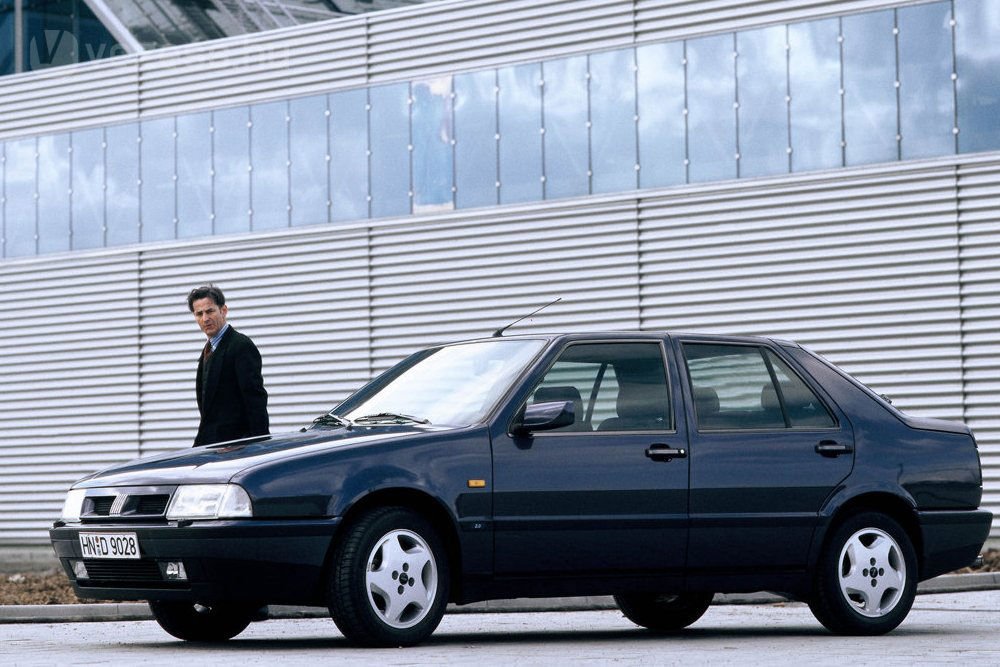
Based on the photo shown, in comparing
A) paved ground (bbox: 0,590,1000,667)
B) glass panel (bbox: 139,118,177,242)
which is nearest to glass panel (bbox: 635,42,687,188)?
glass panel (bbox: 139,118,177,242)

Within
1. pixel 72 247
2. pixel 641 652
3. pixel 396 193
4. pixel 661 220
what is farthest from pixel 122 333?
pixel 641 652

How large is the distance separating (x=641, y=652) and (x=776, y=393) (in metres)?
1.75

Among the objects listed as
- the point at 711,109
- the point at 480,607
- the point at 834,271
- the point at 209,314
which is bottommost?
the point at 480,607

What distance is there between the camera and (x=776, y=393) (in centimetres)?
900

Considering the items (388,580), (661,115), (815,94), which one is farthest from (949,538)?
(661,115)

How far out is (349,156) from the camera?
73.7ft

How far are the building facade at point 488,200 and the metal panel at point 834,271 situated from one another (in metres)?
0.03

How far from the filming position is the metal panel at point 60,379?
24.4 meters

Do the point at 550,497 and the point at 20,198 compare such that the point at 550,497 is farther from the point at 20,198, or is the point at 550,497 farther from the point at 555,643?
the point at 20,198

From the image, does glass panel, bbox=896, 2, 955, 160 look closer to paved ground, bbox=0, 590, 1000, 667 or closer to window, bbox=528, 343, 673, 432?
paved ground, bbox=0, 590, 1000, 667

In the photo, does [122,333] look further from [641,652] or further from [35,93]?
[641,652]

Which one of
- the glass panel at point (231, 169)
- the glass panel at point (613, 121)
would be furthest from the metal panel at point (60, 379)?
the glass panel at point (613, 121)

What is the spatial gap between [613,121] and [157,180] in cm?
700

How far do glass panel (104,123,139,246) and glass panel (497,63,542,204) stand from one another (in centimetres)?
591
